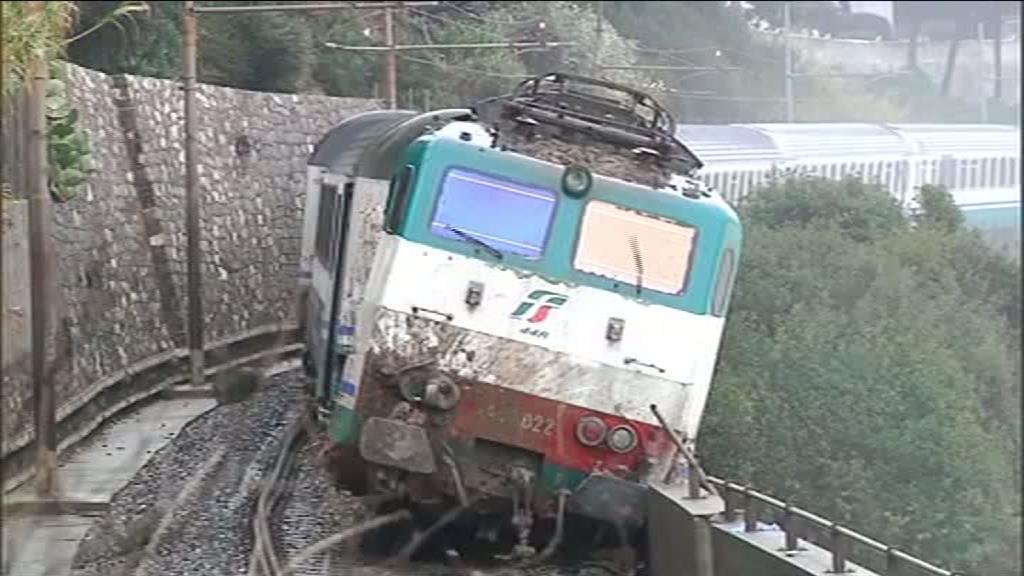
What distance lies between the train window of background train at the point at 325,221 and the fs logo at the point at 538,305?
3.16 metres

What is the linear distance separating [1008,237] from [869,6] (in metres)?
5.25

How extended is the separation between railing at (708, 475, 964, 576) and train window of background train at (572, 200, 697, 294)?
1.38 metres

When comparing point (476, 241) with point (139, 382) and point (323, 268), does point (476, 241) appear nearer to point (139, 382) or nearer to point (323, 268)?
point (323, 268)

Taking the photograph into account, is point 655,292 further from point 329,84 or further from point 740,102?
point 740,102

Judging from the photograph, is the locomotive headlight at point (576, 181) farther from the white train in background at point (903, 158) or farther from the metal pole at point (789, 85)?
the metal pole at point (789, 85)

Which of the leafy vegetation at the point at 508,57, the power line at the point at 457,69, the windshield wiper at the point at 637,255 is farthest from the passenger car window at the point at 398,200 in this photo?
the power line at the point at 457,69

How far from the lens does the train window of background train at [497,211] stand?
928 cm

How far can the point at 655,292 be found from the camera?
938 cm

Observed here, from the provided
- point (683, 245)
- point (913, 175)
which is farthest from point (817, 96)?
point (683, 245)

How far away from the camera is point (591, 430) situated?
9148 mm

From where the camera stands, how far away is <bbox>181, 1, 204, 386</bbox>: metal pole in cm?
1723

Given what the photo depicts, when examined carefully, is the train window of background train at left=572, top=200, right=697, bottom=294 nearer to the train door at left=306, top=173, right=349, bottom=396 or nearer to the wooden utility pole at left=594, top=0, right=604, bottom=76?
the train door at left=306, top=173, right=349, bottom=396

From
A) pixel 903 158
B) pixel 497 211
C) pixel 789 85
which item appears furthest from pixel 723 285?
pixel 903 158

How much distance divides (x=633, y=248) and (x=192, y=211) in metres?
9.49
